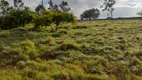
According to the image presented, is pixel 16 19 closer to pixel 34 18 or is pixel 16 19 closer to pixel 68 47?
pixel 34 18

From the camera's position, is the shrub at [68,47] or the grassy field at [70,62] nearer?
the grassy field at [70,62]

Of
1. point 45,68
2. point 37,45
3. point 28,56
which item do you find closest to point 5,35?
point 37,45

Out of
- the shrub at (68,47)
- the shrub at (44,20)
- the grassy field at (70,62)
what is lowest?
the grassy field at (70,62)

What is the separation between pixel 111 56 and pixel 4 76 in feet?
22.8

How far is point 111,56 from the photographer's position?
48.8ft

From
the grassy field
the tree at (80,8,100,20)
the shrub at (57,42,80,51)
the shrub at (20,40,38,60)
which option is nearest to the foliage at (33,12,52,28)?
the grassy field

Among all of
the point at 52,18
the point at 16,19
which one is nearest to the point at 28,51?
the point at 52,18

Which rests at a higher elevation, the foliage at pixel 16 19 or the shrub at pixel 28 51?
the foliage at pixel 16 19

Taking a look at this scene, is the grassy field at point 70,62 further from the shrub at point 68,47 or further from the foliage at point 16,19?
the foliage at point 16,19

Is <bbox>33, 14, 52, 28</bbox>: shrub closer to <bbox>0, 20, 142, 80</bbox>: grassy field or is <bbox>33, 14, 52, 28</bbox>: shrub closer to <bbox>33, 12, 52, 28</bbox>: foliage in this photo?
<bbox>33, 12, 52, 28</bbox>: foliage

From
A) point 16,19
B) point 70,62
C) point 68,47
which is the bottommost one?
point 70,62

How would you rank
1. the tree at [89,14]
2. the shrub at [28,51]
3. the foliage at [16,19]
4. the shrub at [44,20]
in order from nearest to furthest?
the shrub at [28,51]
the shrub at [44,20]
the foliage at [16,19]
the tree at [89,14]

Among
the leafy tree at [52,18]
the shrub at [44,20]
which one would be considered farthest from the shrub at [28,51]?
the leafy tree at [52,18]

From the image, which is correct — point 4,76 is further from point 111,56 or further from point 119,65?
point 111,56
